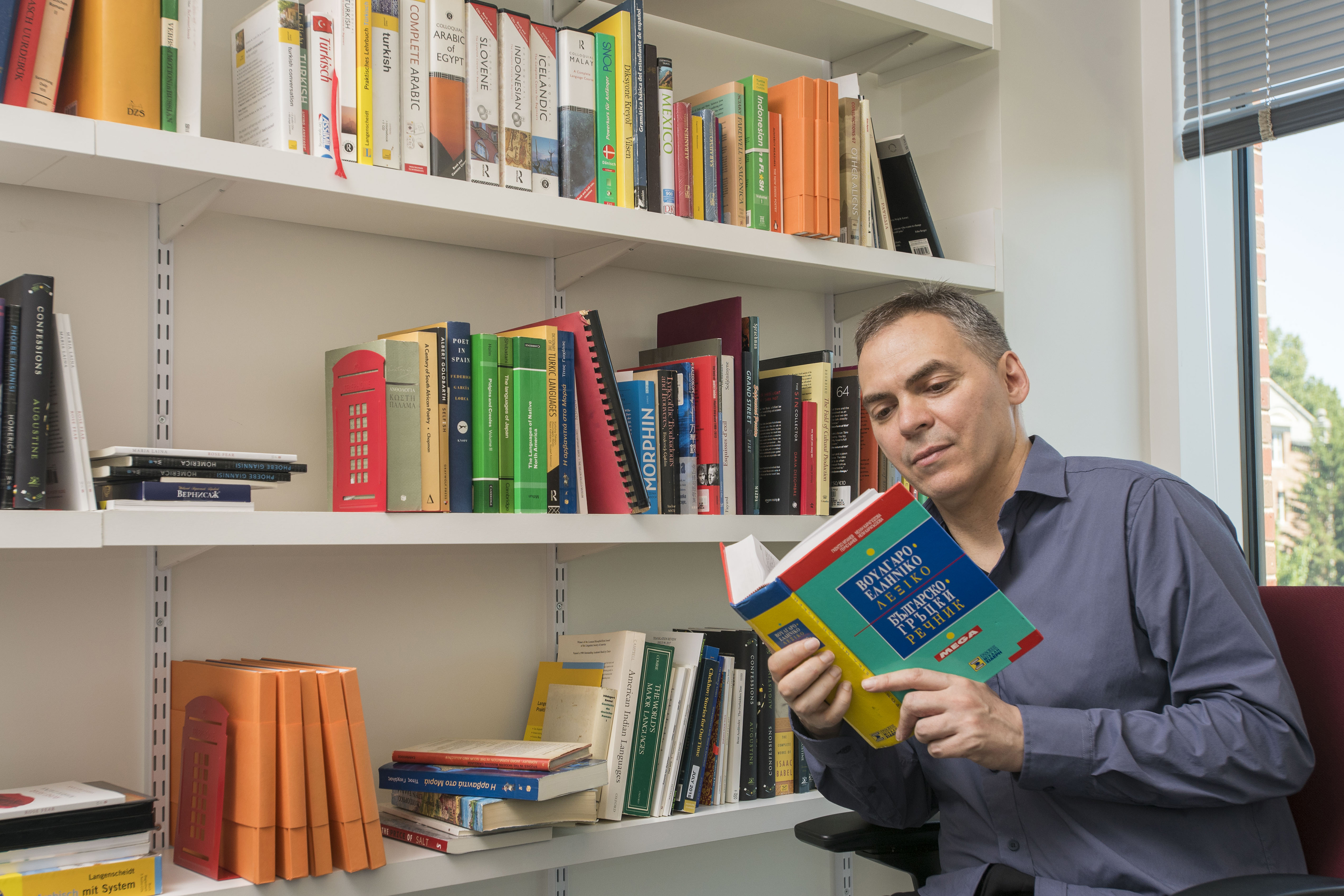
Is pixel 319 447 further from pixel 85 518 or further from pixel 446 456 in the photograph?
pixel 85 518

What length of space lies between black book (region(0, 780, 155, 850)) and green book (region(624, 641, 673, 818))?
2.16 feet

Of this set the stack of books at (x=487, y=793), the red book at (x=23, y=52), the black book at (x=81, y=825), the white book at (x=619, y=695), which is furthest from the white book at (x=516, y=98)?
the black book at (x=81, y=825)

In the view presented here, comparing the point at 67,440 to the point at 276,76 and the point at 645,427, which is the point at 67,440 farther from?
the point at 645,427

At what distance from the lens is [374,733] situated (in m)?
1.65

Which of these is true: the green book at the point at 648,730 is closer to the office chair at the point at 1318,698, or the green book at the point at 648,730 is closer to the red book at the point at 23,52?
the office chair at the point at 1318,698

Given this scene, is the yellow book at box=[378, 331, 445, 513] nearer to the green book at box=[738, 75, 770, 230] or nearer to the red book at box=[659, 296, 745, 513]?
the red book at box=[659, 296, 745, 513]

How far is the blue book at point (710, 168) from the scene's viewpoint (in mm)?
1739

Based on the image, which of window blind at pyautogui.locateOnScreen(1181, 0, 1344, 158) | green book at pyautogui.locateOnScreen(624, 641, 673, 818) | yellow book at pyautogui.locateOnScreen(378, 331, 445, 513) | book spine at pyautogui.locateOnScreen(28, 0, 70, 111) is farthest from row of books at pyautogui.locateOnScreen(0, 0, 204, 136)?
window blind at pyautogui.locateOnScreen(1181, 0, 1344, 158)

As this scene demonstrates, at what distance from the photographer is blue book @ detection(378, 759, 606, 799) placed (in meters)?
1.41

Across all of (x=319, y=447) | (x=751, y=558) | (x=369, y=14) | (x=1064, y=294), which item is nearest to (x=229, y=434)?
(x=319, y=447)

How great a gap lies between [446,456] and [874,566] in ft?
2.07

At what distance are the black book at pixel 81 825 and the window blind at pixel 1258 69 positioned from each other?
94.8 inches

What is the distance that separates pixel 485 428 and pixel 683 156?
567mm

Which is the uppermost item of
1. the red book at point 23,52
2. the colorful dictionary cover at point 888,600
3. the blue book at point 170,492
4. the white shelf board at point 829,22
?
the white shelf board at point 829,22
